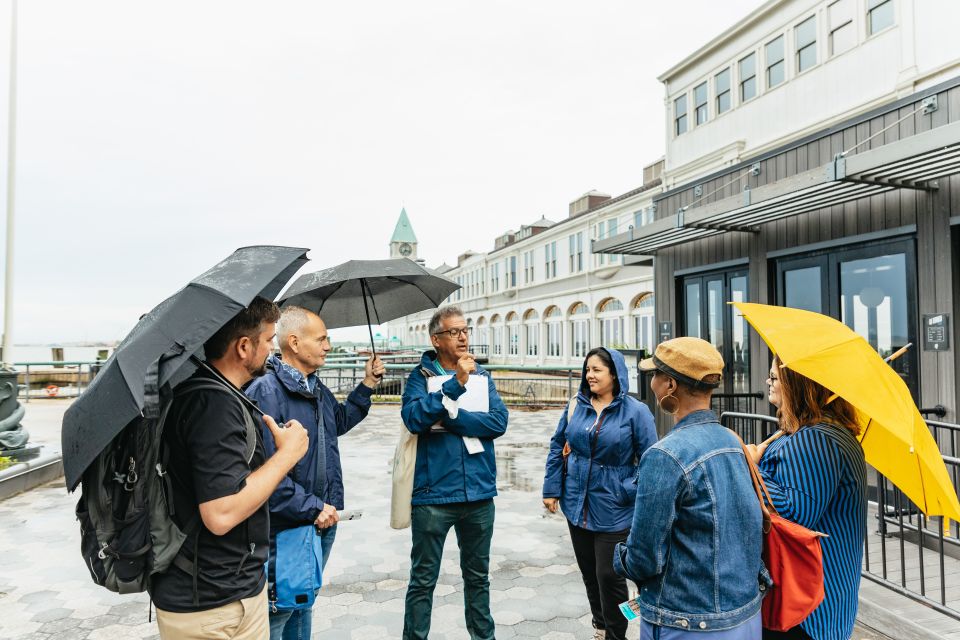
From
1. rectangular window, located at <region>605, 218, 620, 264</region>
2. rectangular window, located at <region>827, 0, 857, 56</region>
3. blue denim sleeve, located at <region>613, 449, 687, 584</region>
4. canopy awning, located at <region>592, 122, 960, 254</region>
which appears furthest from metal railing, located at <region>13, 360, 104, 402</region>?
rectangular window, located at <region>605, 218, 620, 264</region>

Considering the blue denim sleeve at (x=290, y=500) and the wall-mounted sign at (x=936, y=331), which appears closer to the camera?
the blue denim sleeve at (x=290, y=500)

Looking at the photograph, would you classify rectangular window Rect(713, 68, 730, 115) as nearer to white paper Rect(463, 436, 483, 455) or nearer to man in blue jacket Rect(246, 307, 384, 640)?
white paper Rect(463, 436, 483, 455)

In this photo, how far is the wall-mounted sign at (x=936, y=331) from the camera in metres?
6.17

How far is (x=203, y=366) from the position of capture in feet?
6.72

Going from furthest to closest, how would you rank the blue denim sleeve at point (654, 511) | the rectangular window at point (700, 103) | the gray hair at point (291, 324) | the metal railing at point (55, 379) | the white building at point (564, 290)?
the white building at point (564, 290)
the rectangular window at point (700, 103)
the metal railing at point (55, 379)
the gray hair at point (291, 324)
the blue denim sleeve at point (654, 511)

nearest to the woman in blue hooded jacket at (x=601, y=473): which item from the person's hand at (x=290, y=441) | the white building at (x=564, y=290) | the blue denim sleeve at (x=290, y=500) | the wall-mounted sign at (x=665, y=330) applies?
the blue denim sleeve at (x=290, y=500)

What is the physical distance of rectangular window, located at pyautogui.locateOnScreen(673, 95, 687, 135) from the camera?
73.6 feet

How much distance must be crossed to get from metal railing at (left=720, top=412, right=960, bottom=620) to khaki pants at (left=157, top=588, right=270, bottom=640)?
3566 mm

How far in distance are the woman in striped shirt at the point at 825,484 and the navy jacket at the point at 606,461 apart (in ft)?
4.03

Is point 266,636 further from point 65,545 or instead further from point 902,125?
point 902,125

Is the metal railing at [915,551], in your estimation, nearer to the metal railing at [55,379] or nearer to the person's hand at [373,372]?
the person's hand at [373,372]

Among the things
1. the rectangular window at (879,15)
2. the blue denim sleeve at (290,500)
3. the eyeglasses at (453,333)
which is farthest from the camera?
the rectangular window at (879,15)

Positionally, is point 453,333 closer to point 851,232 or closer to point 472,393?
point 472,393

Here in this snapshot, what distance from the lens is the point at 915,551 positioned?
17.4 feet
